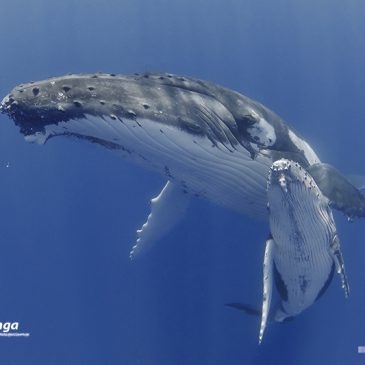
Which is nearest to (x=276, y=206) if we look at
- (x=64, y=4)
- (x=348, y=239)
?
(x=348, y=239)

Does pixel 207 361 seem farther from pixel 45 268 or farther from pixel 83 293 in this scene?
pixel 45 268

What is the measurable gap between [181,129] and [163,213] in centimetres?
455

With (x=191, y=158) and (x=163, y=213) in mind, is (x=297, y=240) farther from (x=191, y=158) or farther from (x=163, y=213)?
(x=163, y=213)

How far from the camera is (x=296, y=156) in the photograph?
8.82m

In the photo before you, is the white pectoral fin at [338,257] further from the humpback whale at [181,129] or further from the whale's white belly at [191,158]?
the whale's white belly at [191,158]

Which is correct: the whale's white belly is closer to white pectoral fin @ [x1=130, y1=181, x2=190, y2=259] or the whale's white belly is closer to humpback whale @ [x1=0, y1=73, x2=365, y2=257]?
humpback whale @ [x1=0, y1=73, x2=365, y2=257]

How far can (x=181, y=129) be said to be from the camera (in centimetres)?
655

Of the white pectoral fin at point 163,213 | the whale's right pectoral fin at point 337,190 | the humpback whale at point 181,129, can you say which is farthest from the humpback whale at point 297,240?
the white pectoral fin at point 163,213

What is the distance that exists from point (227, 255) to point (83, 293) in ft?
13.1

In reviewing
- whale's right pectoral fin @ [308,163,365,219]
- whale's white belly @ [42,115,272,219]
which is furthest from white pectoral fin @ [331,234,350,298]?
whale's white belly @ [42,115,272,219]

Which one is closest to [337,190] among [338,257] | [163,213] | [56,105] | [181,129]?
[338,257]

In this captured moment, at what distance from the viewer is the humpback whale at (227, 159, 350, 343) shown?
6.75 metres

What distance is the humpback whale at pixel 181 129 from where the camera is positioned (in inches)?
233

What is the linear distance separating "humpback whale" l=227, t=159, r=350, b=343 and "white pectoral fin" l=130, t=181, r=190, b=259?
2.50 meters
